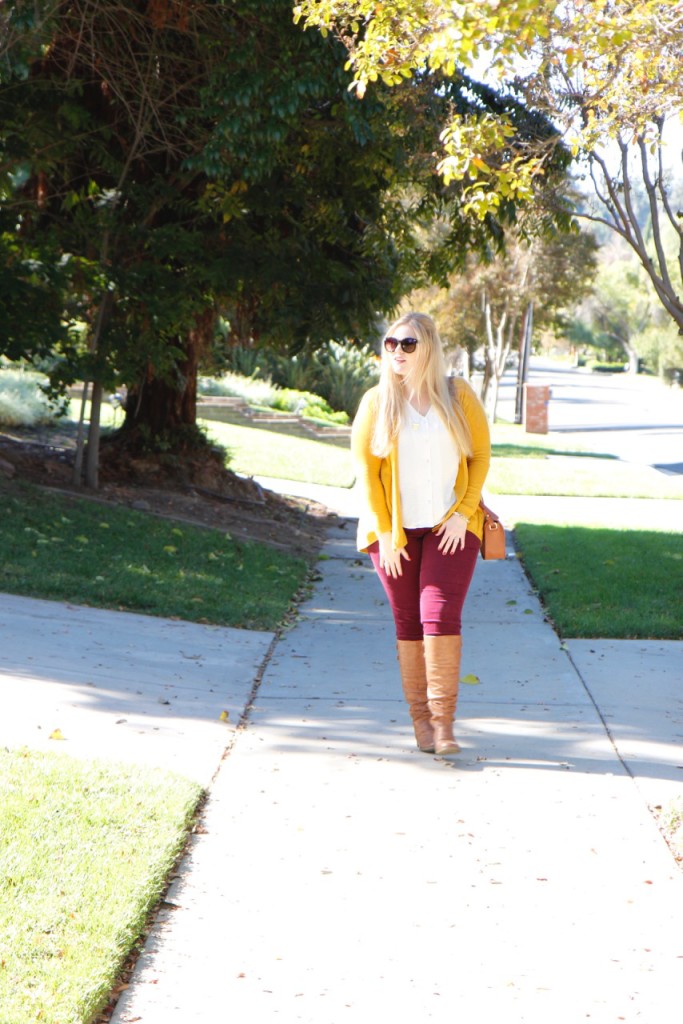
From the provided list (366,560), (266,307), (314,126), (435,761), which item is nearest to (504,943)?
(435,761)

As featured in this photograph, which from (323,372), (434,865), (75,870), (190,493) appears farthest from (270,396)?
(75,870)

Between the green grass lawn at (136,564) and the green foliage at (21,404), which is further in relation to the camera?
the green foliage at (21,404)

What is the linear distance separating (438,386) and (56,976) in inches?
113

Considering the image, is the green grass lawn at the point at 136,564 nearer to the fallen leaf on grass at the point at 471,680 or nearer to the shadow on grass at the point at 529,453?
the fallen leaf on grass at the point at 471,680

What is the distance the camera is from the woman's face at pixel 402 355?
5.18 m

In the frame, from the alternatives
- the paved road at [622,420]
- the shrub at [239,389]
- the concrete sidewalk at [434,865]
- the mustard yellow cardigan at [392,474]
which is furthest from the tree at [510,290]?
the mustard yellow cardigan at [392,474]

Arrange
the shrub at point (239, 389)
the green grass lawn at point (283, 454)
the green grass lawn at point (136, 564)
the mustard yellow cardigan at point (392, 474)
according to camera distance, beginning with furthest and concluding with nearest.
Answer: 1. the shrub at point (239, 389)
2. the green grass lawn at point (283, 454)
3. the green grass lawn at point (136, 564)
4. the mustard yellow cardigan at point (392, 474)

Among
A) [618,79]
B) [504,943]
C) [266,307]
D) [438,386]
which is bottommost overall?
[504,943]

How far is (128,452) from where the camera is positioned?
47.2 feet

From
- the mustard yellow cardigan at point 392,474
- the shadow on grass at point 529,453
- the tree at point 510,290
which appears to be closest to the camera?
the mustard yellow cardigan at point 392,474

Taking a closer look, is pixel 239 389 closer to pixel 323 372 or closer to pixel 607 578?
pixel 323 372

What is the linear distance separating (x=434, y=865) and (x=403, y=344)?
2.11 meters

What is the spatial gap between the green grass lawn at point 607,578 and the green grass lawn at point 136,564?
201cm

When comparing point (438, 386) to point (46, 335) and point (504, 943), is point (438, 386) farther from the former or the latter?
point (46, 335)
